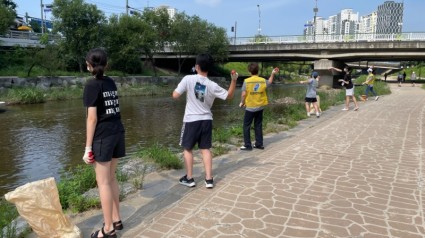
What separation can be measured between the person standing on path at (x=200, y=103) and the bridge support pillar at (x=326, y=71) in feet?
108

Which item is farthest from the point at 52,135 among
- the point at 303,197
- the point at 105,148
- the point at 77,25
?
the point at 77,25

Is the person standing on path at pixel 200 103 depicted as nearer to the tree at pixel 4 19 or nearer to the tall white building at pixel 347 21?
the tree at pixel 4 19

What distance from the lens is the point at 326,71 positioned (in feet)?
118

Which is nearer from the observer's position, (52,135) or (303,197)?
(303,197)

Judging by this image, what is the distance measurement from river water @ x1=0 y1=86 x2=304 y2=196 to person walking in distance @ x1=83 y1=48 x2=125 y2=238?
4.42m

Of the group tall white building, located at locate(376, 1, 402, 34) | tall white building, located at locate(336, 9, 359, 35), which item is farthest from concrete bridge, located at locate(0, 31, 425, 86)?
tall white building, located at locate(336, 9, 359, 35)

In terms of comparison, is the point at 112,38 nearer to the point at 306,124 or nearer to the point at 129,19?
the point at 129,19

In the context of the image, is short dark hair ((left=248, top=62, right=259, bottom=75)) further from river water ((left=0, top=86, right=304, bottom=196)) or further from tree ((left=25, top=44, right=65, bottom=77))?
tree ((left=25, top=44, right=65, bottom=77))

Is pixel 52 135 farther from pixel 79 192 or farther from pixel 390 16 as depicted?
pixel 390 16

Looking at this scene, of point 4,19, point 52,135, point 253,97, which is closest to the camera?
point 253,97

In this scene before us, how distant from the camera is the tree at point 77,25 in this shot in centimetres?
3053

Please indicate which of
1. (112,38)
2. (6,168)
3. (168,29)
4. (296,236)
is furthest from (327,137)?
(168,29)

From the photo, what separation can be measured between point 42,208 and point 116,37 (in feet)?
115

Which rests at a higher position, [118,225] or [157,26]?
[157,26]
